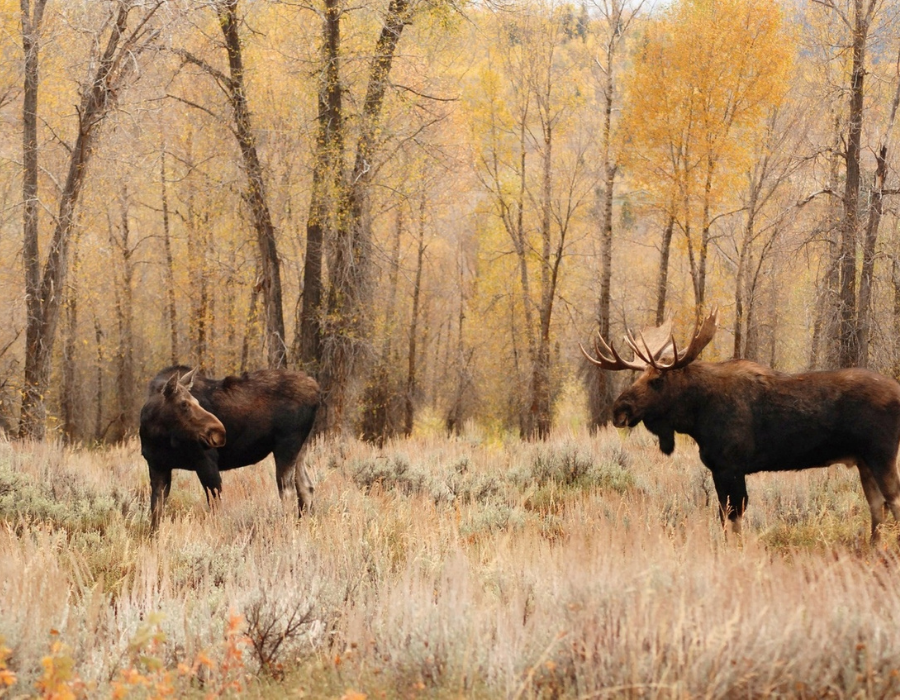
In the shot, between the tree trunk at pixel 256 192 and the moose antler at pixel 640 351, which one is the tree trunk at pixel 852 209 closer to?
the moose antler at pixel 640 351

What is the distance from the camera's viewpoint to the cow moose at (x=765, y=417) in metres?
6.66

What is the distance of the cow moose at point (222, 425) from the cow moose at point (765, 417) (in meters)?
3.03

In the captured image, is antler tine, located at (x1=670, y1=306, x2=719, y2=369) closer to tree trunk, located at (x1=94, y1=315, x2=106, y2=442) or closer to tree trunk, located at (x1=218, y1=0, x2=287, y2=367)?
tree trunk, located at (x1=218, y1=0, x2=287, y2=367)

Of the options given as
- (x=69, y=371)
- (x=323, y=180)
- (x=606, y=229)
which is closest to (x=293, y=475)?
(x=323, y=180)

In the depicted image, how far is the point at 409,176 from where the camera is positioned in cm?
1519

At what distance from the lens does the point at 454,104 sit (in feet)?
81.9

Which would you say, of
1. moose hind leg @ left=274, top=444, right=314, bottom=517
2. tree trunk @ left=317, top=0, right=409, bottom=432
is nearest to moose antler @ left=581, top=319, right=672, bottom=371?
moose hind leg @ left=274, top=444, right=314, bottom=517

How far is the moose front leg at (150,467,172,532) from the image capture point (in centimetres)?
742

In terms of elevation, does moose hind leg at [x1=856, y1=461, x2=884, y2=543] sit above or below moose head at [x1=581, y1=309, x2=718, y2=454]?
below

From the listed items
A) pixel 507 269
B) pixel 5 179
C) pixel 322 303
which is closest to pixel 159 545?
pixel 322 303

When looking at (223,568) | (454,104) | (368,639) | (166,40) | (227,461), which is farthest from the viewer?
(454,104)

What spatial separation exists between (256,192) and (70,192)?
278 cm

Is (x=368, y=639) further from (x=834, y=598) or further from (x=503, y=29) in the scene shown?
(x=503, y=29)

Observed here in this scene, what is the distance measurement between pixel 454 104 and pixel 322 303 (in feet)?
40.6
